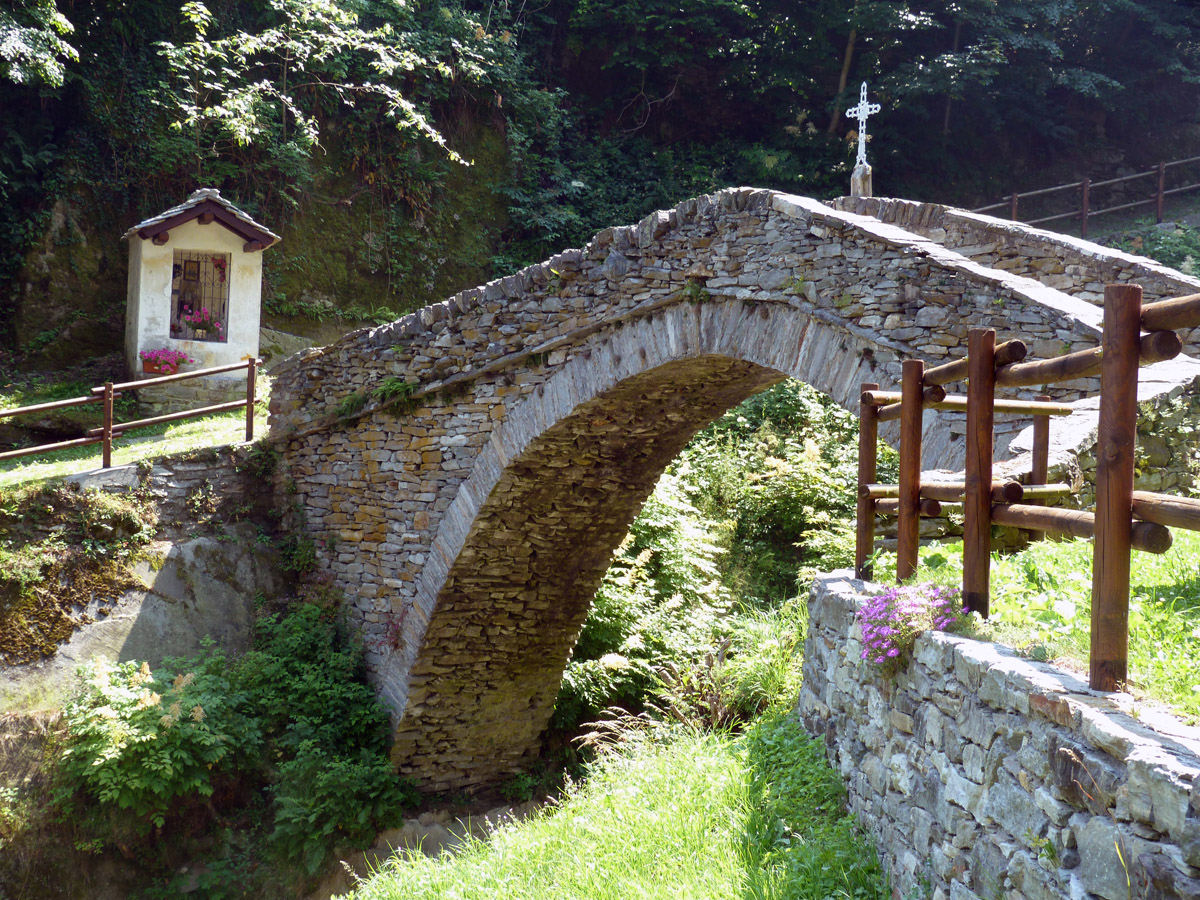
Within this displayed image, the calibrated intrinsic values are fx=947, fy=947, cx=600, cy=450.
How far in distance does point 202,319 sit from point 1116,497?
1132 centimetres

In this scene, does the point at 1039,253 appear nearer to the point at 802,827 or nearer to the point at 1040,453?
the point at 1040,453

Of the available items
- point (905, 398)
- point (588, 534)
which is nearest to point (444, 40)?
point (588, 534)

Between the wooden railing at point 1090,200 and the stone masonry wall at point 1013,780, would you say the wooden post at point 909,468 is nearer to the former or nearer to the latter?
the stone masonry wall at point 1013,780

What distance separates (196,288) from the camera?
11688 mm

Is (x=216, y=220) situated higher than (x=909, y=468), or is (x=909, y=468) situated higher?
(x=216, y=220)

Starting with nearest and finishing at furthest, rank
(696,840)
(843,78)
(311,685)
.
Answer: (696,840), (311,685), (843,78)

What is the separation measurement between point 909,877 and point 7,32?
40.3 feet

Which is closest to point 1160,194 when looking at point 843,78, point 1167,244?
point 1167,244

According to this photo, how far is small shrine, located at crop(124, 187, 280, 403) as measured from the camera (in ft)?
36.5

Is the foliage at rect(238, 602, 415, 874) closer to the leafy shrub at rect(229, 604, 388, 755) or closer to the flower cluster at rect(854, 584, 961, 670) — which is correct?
the leafy shrub at rect(229, 604, 388, 755)

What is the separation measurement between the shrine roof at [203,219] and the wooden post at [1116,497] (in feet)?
34.5

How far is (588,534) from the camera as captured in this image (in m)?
8.79

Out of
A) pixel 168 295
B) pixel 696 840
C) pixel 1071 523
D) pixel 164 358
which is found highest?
pixel 168 295

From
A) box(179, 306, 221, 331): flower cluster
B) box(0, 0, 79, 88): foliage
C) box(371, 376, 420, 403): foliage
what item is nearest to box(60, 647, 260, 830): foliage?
box(371, 376, 420, 403): foliage
